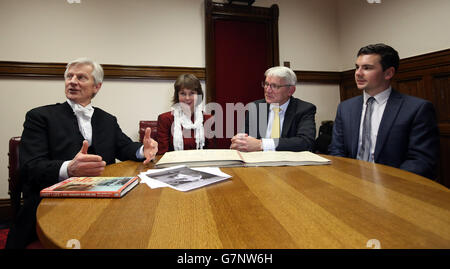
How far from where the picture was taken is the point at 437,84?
7.95 ft

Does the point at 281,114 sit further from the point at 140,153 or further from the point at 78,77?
the point at 78,77

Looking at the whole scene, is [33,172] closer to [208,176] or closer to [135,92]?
[208,176]

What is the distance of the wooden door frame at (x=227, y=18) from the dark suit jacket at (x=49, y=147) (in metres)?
1.58

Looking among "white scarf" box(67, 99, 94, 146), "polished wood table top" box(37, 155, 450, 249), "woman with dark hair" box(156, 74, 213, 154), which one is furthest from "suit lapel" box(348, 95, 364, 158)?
"white scarf" box(67, 99, 94, 146)

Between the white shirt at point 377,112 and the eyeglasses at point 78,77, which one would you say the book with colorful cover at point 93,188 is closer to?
the eyeglasses at point 78,77

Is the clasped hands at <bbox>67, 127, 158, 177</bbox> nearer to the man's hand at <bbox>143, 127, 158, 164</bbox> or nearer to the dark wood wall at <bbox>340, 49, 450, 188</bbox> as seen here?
the man's hand at <bbox>143, 127, 158, 164</bbox>

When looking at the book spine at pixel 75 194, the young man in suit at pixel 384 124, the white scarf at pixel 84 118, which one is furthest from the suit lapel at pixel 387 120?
the white scarf at pixel 84 118

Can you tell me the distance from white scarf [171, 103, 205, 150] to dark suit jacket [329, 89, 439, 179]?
4.08 ft

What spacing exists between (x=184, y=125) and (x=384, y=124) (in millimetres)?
1520

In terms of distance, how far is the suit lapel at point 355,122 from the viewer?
1654 mm

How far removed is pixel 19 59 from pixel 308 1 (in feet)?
11.5

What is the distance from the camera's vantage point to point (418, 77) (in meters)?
2.54

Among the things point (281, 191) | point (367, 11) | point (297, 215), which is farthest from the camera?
point (367, 11)

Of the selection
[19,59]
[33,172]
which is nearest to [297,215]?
[33,172]
